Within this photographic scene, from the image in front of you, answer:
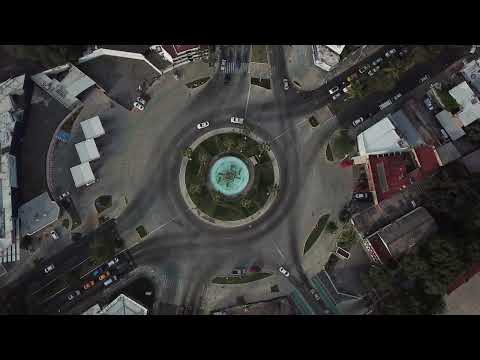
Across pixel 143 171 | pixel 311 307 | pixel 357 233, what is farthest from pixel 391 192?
pixel 143 171

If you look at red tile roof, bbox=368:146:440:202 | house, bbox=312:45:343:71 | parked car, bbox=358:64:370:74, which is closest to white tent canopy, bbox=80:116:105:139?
house, bbox=312:45:343:71

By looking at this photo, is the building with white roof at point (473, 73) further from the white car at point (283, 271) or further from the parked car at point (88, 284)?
the parked car at point (88, 284)

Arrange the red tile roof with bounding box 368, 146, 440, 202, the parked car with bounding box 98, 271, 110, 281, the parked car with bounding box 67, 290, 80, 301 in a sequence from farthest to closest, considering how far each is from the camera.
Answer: the parked car with bounding box 98, 271, 110, 281 < the parked car with bounding box 67, 290, 80, 301 < the red tile roof with bounding box 368, 146, 440, 202

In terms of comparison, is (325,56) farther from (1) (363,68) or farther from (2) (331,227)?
(2) (331,227)

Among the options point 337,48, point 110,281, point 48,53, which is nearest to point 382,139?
point 337,48

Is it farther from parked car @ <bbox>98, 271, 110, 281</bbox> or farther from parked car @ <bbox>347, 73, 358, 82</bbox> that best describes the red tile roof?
parked car @ <bbox>98, 271, 110, 281</bbox>

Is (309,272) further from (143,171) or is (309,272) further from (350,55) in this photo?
(350,55)
